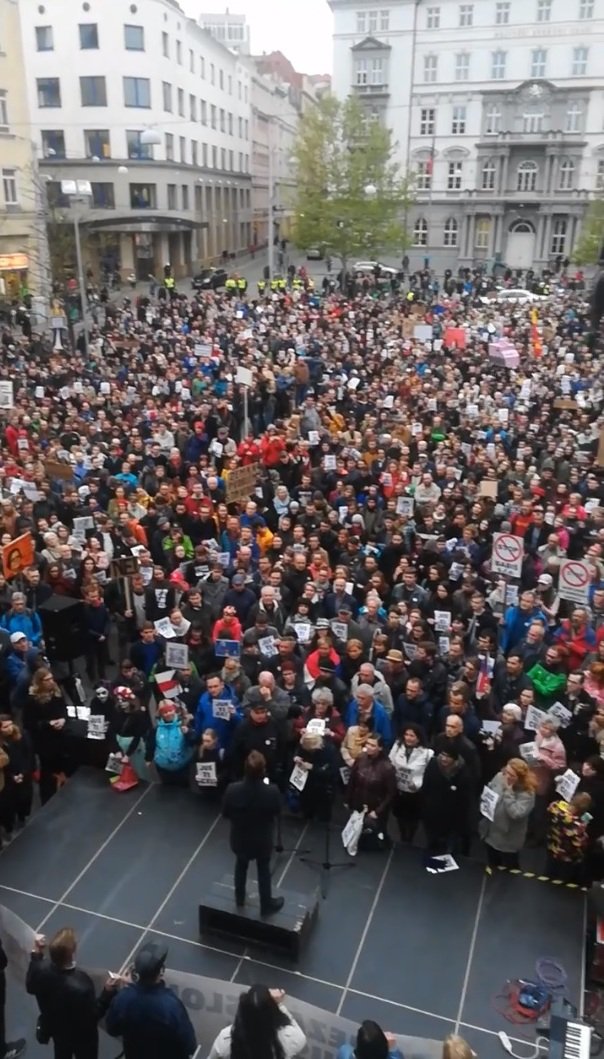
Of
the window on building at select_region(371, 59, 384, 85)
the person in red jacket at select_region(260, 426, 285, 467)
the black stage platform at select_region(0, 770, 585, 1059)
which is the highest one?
the window on building at select_region(371, 59, 384, 85)

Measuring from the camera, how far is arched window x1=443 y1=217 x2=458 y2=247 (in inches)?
2462

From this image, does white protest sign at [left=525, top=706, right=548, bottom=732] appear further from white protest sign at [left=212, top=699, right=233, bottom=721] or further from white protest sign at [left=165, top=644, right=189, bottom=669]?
white protest sign at [left=165, top=644, right=189, bottom=669]

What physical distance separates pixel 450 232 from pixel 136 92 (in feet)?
78.9

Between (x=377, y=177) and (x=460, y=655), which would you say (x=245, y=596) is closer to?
(x=460, y=655)

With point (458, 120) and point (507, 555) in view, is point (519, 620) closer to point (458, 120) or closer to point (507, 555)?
point (507, 555)

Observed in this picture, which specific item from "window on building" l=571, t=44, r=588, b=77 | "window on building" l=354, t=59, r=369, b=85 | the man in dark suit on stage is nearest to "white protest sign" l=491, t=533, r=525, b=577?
the man in dark suit on stage

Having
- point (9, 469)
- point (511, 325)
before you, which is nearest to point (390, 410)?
point (9, 469)

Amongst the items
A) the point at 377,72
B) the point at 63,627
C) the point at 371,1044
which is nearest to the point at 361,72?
the point at 377,72

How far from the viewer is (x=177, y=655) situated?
9.23 meters

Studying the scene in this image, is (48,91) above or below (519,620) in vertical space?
above

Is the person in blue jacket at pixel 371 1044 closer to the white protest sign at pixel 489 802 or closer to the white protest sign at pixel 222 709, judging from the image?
the white protest sign at pixel 489 802

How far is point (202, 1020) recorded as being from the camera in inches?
242

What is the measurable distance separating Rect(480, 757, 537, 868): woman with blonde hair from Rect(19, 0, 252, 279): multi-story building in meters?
44.0

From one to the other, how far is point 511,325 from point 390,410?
11463 millimetres
